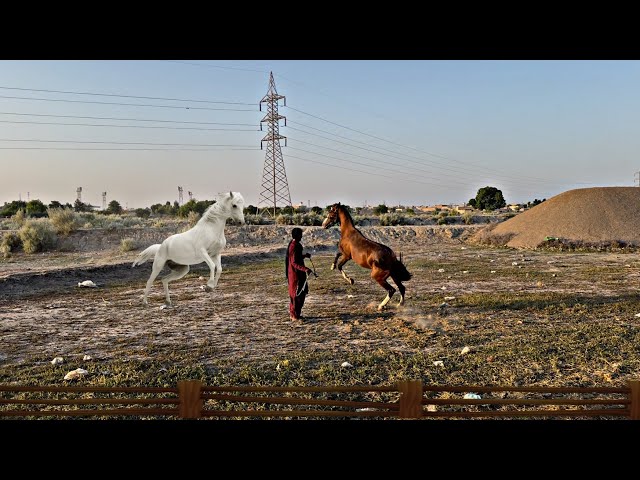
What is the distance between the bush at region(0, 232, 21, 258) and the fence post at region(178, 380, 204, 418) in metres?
16.4

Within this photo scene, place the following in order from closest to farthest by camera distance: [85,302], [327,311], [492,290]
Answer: [327,311], [85,302], [492,290]

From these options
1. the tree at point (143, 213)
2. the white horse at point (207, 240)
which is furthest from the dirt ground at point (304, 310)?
the tree at point (143, 213)

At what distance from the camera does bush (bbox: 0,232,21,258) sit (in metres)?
16.4

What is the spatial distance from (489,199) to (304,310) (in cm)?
4104

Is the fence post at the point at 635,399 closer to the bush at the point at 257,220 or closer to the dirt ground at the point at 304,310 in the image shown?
the dirt ground at the point at 304,310

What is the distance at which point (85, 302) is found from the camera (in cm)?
905

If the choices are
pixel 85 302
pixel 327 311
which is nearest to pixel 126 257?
pixel 85 302

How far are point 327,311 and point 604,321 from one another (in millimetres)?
4597

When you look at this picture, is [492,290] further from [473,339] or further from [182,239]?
[182,239]

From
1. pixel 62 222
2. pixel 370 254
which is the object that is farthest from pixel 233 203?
pixel 62 222

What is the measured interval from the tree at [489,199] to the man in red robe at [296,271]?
4106 cm

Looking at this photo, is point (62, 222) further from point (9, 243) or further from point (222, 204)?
point (222, 204)

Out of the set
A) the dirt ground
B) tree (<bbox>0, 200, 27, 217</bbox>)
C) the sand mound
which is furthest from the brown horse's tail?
tree (<bbox>0, 200, 27, 217</bbox>)

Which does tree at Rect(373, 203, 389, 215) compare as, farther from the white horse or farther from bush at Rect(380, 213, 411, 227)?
the white horse
